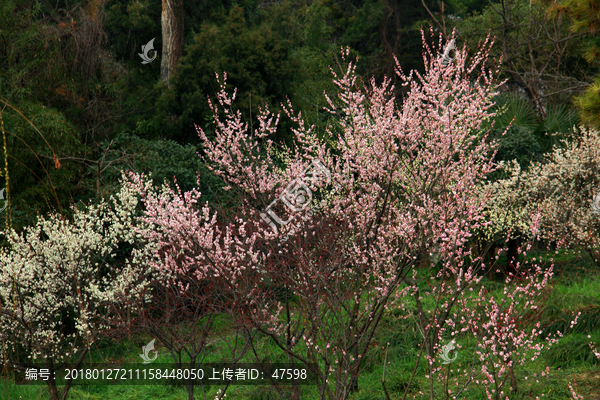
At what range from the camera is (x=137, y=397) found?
779cm

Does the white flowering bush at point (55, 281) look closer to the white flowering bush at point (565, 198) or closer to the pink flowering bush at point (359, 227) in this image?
the pink flowering bush at point (359, 227)

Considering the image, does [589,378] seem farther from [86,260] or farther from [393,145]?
[86,260]

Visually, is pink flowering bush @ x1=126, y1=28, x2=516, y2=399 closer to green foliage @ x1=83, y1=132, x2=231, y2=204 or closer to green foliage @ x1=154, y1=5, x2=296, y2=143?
green foliage @ x1=83, y1=132, x2=231, y2=204

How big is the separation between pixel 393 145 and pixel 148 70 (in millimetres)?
12564

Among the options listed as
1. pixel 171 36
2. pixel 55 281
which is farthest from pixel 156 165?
pixel 171 36

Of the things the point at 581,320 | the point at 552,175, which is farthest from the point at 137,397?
the point at 552,175

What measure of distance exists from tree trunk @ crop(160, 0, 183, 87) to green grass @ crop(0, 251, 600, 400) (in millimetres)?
8100

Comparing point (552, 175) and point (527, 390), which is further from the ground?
point (552, 175)

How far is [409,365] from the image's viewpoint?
25.5 ft

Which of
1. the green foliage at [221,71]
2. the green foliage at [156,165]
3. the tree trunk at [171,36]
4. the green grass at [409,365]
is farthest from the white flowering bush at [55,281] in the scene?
the tree trunk at [171,36]

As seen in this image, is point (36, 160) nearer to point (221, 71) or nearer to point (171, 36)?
point (221, 71)

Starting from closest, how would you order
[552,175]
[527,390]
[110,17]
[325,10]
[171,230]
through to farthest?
[171,230]
[527,390]
[552,175]
[110,17]
[325,10]

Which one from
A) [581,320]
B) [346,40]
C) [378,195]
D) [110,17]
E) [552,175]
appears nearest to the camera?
[378,195]

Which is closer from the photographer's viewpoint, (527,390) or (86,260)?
(527,390)
